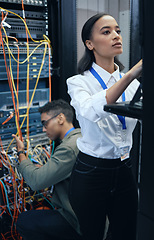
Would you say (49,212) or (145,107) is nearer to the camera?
(145,107)

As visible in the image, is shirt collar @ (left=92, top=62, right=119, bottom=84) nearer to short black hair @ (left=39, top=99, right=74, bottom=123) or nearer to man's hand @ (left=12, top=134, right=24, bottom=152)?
short black hair @ (left=39, top=99, right=74, bottom=123)

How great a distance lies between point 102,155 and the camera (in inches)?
46.4

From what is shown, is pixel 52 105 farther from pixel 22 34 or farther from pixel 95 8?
pixel 95 8

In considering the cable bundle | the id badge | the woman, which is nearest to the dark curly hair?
the woman

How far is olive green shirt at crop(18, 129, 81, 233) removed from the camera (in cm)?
148

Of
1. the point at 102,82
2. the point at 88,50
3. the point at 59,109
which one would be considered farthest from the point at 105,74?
the point at 59,109

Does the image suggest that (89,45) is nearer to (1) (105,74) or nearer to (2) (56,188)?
(1) (105,74)

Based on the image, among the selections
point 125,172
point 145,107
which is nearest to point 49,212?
point 125,172

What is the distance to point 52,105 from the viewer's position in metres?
1.72

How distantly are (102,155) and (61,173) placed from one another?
39 centimetres

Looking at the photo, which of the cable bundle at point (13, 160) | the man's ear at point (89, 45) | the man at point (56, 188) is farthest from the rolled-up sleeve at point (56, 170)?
the man's ear at point (89, 45)

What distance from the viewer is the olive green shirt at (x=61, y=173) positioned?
1.48 meters

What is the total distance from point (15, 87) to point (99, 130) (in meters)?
0.91

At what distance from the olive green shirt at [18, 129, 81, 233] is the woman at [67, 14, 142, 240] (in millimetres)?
217
